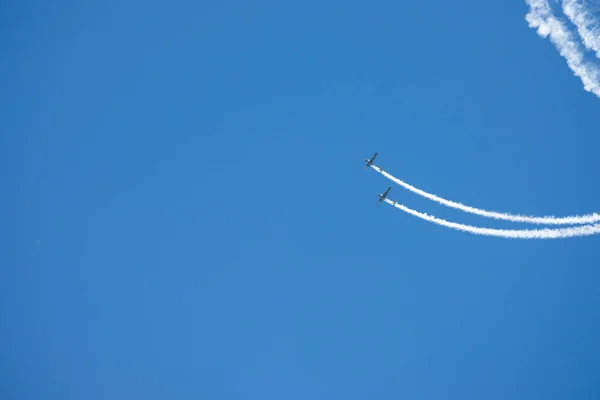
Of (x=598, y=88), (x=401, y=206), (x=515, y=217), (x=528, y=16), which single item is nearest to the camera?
(x=598, y=88)

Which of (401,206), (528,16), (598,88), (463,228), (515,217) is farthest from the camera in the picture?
(401,206)

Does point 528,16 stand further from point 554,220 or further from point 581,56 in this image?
point 554,220

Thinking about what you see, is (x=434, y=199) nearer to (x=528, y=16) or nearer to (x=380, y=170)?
(x=380, y=170)

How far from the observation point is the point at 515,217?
3203 centimetres

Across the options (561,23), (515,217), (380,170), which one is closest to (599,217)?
(515,217)

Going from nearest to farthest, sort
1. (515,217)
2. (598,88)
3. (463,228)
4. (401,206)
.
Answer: (598,88), (515,217), (463,228), (401,206)

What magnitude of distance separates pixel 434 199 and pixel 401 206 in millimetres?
3004

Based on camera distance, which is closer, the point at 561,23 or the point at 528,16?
the point at 561,23

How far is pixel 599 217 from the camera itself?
Result: 28.1 metres

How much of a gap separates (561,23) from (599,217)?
1209 centimetres

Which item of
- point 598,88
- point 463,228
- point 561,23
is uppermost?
point 561,23

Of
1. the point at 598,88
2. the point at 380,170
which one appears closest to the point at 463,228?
the point at 380,170

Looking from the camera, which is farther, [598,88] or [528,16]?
[528,16]

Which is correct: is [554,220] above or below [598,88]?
below
